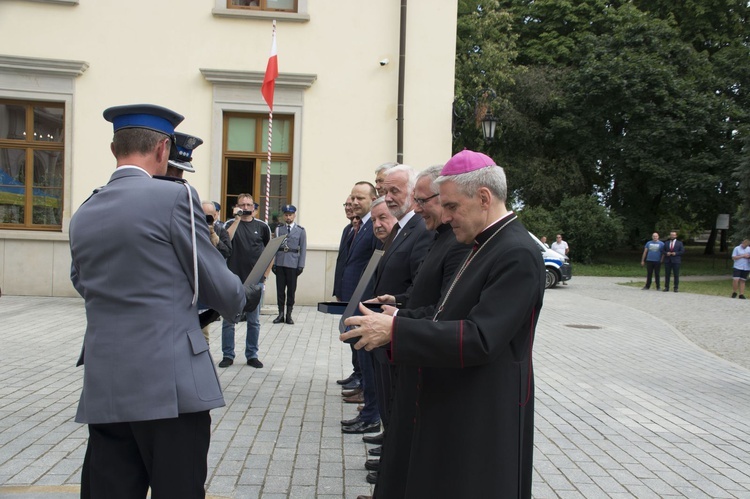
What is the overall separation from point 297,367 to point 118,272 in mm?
6019

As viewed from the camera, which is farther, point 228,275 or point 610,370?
point 610,370

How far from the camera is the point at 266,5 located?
14680 millimetres

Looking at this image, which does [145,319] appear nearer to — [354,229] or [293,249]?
[354,229]

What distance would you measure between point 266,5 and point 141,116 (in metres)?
13.0

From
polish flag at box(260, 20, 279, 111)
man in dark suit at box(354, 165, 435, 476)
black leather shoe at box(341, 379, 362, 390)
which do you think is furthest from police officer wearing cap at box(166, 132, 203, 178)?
polish flag at box(260, 20, 279, 111)

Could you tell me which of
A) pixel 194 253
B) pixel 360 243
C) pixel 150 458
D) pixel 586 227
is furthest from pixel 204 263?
pixel 586 227

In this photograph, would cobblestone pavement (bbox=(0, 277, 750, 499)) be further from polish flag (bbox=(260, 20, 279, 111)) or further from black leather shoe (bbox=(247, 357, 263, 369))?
polish flag (bbox=(260, 20, 279, 111))

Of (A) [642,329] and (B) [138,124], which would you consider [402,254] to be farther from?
(A) [642,329]

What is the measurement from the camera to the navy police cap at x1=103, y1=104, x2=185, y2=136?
256cm

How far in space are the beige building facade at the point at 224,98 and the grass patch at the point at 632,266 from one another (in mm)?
18883

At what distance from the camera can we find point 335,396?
6941mm

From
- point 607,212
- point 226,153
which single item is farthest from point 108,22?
point 607,212

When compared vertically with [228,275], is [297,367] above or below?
below

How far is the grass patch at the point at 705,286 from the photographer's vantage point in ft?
76.9
